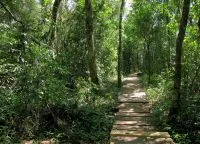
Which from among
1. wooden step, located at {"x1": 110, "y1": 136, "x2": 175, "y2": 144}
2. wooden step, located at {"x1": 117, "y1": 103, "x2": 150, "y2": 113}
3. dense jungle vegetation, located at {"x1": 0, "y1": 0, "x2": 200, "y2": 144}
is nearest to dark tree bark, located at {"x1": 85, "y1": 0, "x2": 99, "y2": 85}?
dense jungle vegetation, located at {"x1": 0, "y1": 0, "x2": 200, "y2": 144}

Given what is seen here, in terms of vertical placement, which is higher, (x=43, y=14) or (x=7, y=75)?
(x=43, y=14)

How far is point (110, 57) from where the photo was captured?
25438mm

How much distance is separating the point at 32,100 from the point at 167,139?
377 cm

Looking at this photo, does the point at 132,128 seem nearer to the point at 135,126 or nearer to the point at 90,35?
the point at 135,126

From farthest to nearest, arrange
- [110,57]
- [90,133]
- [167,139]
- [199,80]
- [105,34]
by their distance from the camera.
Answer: [110,57], [105,34], [199,80], [90,133], [167,139]

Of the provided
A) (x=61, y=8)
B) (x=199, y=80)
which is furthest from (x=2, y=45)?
(x=61, y=8)

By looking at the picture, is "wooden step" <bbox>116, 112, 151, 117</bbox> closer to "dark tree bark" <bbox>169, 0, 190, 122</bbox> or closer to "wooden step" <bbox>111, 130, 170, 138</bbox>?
"dark tree bark" <bbox>169, 0, 190, 122</bbox>

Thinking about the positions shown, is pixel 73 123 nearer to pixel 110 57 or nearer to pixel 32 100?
pixel 32 100

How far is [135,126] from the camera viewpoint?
9.81m

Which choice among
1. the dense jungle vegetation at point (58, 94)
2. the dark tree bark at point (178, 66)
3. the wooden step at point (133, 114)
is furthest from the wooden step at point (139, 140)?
the wooden step at point (133, 114)

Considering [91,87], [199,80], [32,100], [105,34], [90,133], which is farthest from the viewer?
[105,34]

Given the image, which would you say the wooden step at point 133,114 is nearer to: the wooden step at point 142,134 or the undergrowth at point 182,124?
the undergrowth at point 182,124

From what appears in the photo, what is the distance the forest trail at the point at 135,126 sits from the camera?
8250mm

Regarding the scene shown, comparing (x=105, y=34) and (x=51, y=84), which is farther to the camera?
(x=105, y=34)
